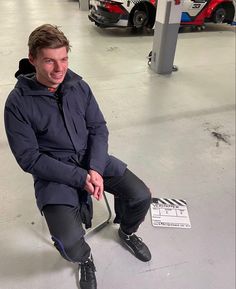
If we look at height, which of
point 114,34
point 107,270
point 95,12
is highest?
point 95,12

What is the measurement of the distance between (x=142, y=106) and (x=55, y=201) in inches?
80.0

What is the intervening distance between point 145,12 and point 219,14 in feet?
5.09

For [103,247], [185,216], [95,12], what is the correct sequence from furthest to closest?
[95,12] < [185,216] < [103,247]

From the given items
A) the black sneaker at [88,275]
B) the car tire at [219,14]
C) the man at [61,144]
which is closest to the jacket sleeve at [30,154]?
the man at [61,144]

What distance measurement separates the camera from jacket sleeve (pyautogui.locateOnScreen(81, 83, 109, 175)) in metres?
1.34

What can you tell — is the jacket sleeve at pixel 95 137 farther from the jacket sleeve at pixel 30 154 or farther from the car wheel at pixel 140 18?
the car wheel at pixel 140 18

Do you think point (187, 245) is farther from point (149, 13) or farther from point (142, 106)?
point (149, 13)

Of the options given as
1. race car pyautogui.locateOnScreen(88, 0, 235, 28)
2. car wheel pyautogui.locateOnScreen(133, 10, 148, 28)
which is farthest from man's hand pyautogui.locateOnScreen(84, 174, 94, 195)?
car wheel pyautogui.locateOnScreen(133, 10, 148, 28)

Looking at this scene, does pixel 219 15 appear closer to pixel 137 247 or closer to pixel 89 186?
pixel 137 247

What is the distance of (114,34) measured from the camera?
541 centimetres

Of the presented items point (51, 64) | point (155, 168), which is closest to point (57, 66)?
point (51, 64)

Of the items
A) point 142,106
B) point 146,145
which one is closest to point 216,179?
point 146,145

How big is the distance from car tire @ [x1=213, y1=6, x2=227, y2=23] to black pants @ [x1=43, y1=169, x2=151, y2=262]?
5.24 meters

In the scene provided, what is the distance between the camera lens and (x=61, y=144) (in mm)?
1293
